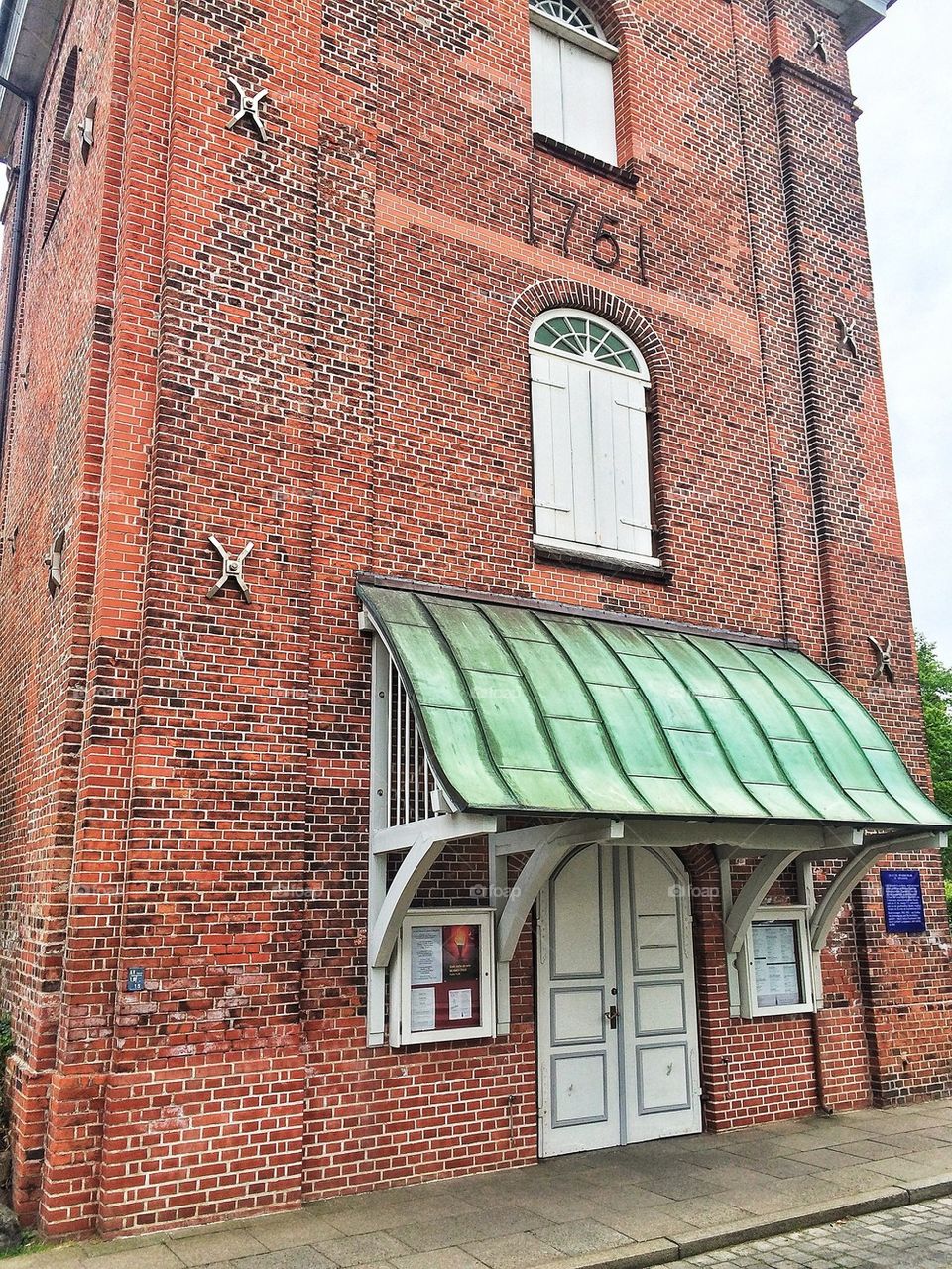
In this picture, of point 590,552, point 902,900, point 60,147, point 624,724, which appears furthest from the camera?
point 60,147

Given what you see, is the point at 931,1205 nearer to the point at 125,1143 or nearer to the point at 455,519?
the point at 125,1143

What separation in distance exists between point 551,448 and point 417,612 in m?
2.47

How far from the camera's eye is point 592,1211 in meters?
6.40

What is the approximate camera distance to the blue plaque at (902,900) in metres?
9.82

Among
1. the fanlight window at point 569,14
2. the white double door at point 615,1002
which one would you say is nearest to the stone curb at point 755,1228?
the white double door at point 615,1002

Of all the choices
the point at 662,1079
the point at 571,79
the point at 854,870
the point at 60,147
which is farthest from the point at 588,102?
the point at 662,1079

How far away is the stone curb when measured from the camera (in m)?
5.66

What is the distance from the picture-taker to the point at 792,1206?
257 inches

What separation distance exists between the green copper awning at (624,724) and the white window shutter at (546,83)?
498 cm

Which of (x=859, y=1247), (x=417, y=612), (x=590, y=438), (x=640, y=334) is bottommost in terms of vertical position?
(x=859, y=1247)

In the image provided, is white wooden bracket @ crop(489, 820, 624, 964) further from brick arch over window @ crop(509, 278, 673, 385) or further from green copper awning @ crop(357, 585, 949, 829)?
brick arch over window @ crop(509, 278, 673, 385)

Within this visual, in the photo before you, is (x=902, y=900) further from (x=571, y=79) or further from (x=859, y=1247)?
(x=571, y=79)

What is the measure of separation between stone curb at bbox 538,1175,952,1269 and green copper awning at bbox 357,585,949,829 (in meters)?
2.38

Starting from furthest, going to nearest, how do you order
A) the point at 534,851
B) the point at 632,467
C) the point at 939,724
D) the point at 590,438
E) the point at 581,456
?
the point at 939,724
the point at 632,467
the point at 590,438
the point at 581,456
the point at 534,851
